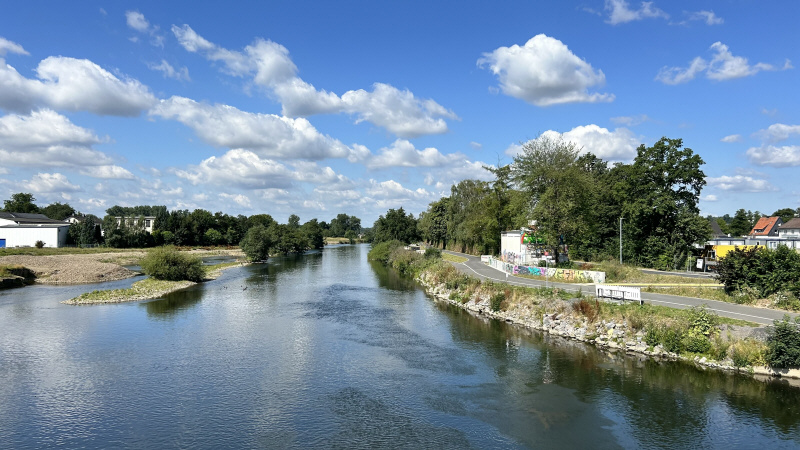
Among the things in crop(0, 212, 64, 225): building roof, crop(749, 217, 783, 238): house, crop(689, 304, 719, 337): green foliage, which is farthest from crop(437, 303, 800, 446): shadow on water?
crop(0, 212, 64, 225): building roof

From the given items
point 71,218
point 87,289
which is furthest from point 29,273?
point 71,218

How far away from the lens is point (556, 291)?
37469 mm

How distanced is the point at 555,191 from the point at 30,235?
110 m

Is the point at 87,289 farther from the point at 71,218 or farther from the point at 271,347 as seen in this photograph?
the point at 71,218

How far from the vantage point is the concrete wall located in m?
99.9

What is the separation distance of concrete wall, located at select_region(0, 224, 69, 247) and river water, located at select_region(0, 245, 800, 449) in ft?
265

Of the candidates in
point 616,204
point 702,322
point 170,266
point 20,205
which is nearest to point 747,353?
point 702,322

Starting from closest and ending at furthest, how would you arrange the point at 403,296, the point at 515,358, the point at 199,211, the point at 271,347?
the point at 515,358
the point at 271,347
the point at 403,296
the point at 199,211

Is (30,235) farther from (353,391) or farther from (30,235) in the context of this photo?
(353,391)

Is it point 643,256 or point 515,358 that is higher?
point 643,256

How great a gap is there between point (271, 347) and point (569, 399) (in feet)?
59.3

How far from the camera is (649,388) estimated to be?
2245cm

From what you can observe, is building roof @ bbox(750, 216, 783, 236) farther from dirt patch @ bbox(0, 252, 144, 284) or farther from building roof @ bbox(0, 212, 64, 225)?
building roof @ bbox(0, 212, 64, 225)

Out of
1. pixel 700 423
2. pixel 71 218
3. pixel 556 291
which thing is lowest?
pixel 700 423
